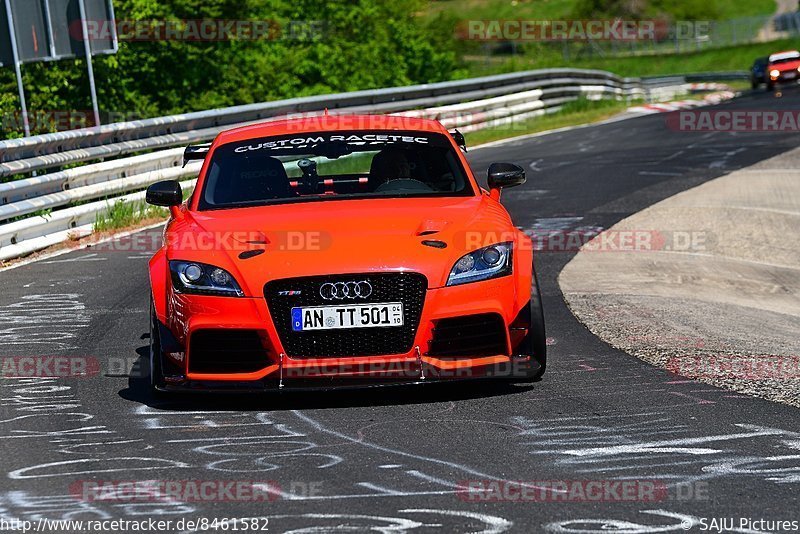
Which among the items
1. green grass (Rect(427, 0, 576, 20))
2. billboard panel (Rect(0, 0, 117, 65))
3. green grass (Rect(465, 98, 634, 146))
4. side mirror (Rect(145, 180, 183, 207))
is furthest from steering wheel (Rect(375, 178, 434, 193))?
green grass (Rect(427, 0, 576, 20))

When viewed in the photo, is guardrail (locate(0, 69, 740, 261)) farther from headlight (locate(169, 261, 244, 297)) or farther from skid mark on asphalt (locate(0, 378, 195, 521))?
headlight (locate(169, 261, 244, 297))

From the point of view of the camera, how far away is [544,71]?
3178 centimetres

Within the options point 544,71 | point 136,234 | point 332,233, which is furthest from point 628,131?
point 332,233

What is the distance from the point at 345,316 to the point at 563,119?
85.1 ft

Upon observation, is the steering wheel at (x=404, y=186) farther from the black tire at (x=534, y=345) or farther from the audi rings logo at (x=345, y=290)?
the audi rings logo at (x=345, y=290)

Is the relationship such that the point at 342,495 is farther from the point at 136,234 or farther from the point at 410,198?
the point at 136,234

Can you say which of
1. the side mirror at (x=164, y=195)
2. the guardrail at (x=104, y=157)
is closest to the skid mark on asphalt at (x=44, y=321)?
the side mirror at (x=164, y=195)

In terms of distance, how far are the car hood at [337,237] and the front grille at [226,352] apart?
23 centimetres

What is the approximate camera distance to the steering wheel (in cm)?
766

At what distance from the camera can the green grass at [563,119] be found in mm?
27125

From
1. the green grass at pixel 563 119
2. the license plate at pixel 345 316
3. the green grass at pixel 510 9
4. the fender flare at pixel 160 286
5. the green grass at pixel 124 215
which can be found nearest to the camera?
the license plate at pixel 345 316

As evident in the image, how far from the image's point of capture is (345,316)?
20.9 ft

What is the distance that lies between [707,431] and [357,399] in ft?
5.77

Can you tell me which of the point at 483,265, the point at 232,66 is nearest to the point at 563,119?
the point at 232,66
